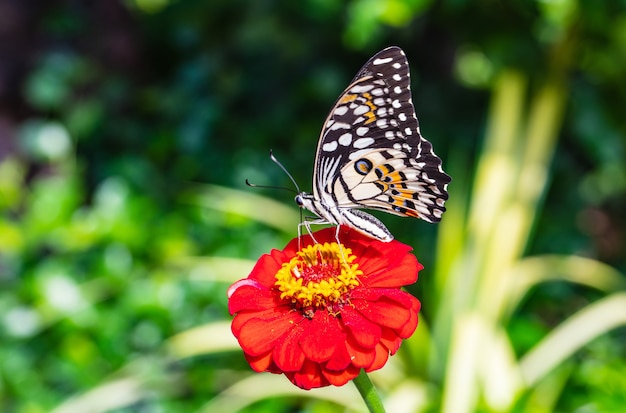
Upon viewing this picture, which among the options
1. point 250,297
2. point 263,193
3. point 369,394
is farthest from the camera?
point 263,193

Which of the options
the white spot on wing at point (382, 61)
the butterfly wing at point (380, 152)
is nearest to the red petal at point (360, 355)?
the butterfly wing at point (380, 152)

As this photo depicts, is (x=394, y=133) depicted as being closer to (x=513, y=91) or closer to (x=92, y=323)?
(x=92, y=323)

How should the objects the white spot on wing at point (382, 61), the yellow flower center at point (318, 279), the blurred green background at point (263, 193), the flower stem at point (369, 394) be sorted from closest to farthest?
the flower stem at point (369, 394)
the yellow flower center at point (318, 279)
the white spot on wing at point (382, 61)
the blurred green background at point (263, 193)

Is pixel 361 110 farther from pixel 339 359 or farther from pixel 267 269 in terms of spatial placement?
pixel 339 359

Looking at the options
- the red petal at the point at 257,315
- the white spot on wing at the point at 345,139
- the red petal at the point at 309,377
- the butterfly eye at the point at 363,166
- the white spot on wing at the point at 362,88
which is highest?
the white spot on wing at the point at 362,88

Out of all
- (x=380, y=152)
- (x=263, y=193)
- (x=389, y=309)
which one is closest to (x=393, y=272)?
(x=389, y=309)

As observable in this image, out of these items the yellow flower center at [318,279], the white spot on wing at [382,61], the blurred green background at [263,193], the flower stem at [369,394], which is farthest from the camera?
the blurred green background at [263,193]

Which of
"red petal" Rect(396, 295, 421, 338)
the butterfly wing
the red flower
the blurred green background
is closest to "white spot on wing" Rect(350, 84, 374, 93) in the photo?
the butterfly wing

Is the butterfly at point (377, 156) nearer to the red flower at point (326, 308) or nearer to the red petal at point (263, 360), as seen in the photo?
the red flower at point (326, 308)

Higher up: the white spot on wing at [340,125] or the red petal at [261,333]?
the white spot on wing at [340,125]

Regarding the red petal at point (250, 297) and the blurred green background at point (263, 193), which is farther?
the blurred green background at point (263, 193)
